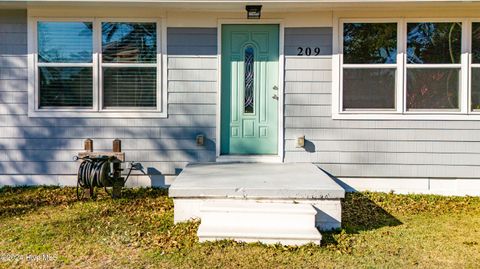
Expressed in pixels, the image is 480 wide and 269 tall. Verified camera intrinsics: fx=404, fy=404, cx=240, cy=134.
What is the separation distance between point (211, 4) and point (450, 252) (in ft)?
12.0

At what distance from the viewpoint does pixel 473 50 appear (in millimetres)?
5203

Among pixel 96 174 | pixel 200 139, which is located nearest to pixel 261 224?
pixel 200 139

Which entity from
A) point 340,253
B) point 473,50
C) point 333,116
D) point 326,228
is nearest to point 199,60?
point 333,116

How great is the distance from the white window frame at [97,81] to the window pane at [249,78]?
3.54ft

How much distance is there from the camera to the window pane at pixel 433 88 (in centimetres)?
521

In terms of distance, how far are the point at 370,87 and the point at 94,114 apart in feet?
12.0

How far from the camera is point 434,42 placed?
5230 mm

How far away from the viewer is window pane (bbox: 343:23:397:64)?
526 centimetres

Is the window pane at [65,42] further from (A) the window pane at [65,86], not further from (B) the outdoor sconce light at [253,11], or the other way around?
(B) the outdoor sconce light at [253,11]

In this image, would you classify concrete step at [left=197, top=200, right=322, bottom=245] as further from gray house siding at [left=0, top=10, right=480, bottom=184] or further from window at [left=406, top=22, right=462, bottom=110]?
window at [left=406, top=22, right=462, bottom=110]

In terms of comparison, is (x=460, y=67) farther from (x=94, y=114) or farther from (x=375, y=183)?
(x=94, y=114)

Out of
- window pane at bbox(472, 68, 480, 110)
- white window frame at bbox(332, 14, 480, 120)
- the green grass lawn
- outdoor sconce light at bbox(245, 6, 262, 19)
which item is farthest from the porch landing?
window pane at bbox(472, 68, 480, 110)

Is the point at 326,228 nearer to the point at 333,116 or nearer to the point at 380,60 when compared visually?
the point at 333,116

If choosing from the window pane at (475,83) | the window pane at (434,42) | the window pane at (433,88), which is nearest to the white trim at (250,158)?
the window pane at (433,88)
